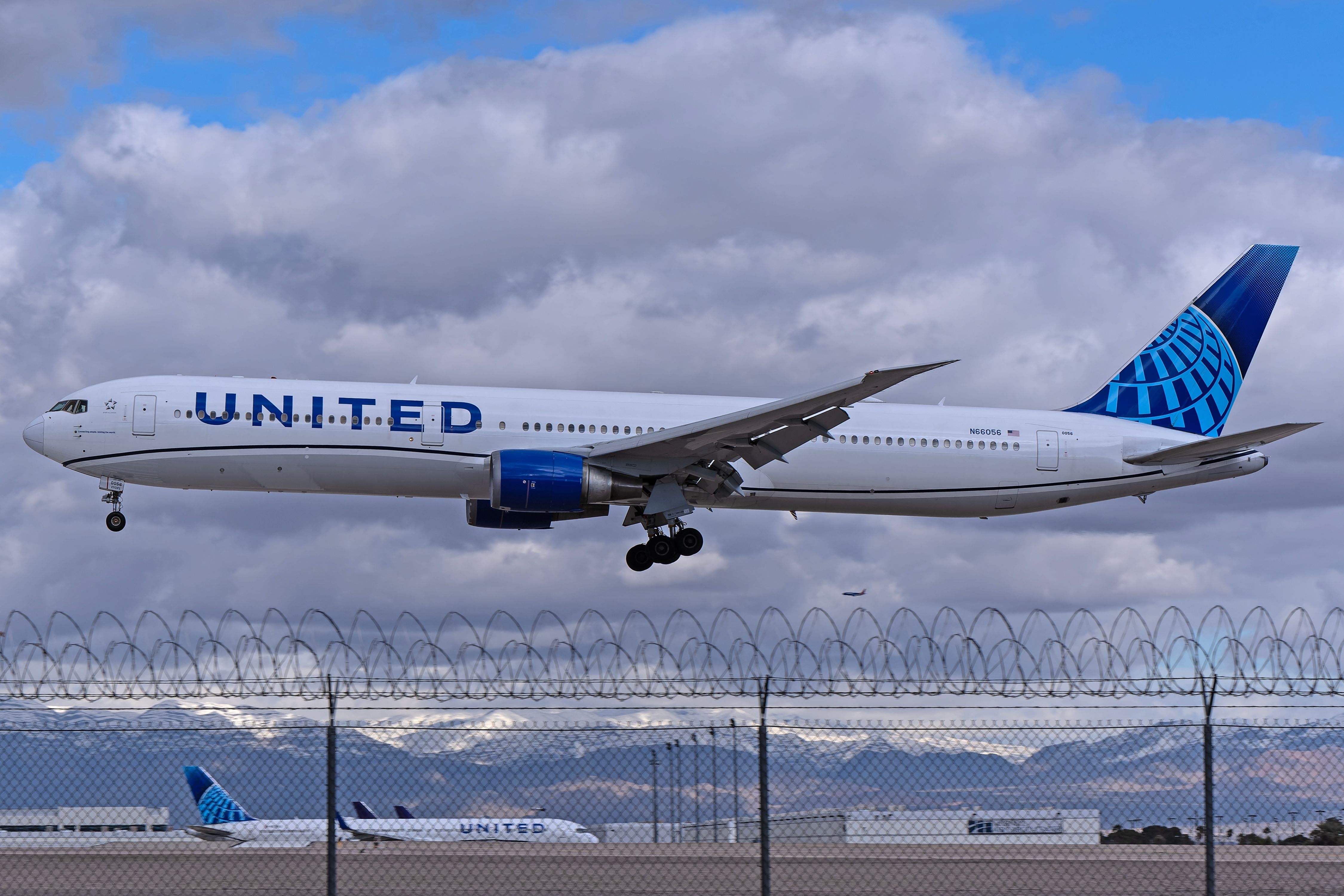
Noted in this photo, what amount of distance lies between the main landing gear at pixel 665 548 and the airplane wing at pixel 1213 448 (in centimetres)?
1212

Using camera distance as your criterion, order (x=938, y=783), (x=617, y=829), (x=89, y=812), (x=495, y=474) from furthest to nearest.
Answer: (x=495, y=474)
(x=617, y=829)
(x=89, y=812)
(x=938, y=783)

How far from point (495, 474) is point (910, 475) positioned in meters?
11.0

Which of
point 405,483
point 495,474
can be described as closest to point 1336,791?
point 495,474

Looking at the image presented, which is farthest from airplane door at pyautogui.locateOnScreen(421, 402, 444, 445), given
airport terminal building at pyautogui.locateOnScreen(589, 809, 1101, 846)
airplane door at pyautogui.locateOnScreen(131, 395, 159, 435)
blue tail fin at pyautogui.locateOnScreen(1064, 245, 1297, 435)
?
blue tail fin at pyautogui.locateOnScreen(1064, 245, 1297, 435)

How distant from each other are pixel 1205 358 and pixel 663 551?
1950cm

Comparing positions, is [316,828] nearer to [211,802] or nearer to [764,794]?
[211,802]

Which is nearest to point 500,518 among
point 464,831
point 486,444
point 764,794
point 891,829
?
point 486,444

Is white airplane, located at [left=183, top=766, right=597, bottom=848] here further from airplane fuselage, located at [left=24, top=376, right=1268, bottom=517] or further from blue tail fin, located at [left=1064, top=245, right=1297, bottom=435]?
blue tail fin, located at [left=1064, top=245, right=1297, bottom=435]

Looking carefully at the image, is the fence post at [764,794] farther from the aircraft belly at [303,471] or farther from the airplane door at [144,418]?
the airplane door at [144,418]

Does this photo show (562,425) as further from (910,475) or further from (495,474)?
(910,475)

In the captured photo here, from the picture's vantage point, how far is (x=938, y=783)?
1319cm

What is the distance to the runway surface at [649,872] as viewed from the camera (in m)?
13.6

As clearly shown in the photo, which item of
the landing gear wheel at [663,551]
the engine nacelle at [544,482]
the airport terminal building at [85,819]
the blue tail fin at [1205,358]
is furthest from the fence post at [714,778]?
the blue tail fin at [1205,358]

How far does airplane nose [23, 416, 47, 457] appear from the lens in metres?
31.7
